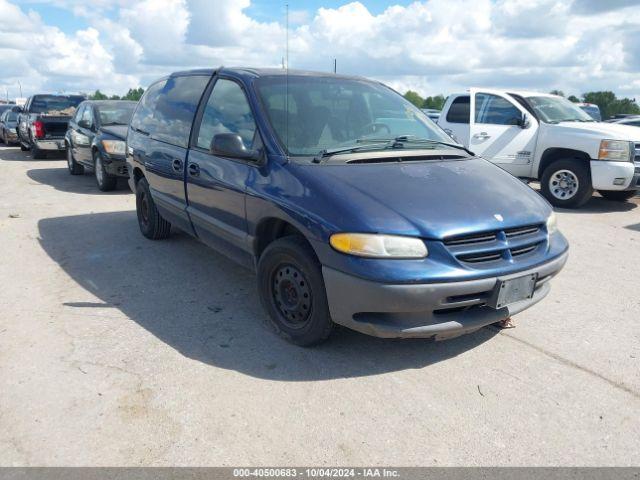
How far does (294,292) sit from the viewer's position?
141 inches

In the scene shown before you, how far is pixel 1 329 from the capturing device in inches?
153

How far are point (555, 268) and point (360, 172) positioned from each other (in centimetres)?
143

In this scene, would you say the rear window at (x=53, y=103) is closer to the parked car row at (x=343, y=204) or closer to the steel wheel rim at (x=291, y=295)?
the parked car row at (x=343, y=204)

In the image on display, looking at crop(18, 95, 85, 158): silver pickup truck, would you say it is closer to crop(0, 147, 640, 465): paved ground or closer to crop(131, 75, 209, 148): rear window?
crop(131, 75, 209, 148): rear window

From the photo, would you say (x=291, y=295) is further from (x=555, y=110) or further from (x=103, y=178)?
(x=555, y=110)

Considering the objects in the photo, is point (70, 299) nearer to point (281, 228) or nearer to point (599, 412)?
point (281, 228)

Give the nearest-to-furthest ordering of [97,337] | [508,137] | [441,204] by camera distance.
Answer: [441,204]
[97,337]
[508,137]

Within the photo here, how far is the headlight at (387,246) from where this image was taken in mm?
2977

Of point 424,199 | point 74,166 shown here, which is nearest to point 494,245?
point 424,199

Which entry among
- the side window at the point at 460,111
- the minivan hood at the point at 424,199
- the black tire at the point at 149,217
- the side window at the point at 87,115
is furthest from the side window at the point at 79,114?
the minivan hood at the point at 424,199

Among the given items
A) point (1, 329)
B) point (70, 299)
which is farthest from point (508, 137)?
point (1, 329)

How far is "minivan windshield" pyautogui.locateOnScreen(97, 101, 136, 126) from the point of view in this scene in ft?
33.3

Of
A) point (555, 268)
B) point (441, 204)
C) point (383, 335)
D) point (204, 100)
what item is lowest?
point (383, 335)

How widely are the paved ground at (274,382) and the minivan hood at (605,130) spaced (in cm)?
387
